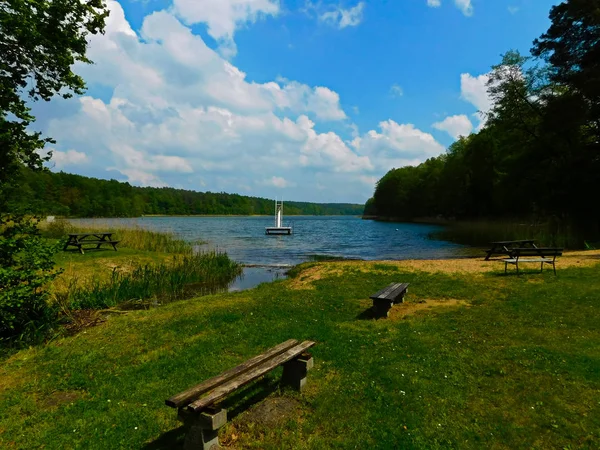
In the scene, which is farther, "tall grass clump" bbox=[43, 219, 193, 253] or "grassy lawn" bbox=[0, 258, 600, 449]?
"tall grass clump" bbox=[43, 219, 193, 253]

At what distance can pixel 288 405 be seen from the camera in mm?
4781

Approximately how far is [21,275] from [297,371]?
18.6ft

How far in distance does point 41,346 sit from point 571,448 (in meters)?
9.03

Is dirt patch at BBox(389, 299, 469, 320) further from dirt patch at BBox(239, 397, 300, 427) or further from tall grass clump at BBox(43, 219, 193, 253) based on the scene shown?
tall grass clump at BBox(43, 219, 193, 253)

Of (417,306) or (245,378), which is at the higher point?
(245,378)

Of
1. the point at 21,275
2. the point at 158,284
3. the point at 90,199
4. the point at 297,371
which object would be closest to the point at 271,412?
the point at 297,371

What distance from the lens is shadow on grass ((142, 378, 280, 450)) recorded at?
13.2 ft

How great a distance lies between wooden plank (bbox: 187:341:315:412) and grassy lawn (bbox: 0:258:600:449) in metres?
0.62

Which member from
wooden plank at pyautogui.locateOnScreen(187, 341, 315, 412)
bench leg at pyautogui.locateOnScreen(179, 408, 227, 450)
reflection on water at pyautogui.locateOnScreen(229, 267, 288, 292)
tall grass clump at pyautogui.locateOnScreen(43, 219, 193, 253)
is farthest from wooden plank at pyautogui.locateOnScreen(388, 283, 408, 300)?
tall grass clump at pyautogui.locateOnScreen(43, 219, 193, 253)

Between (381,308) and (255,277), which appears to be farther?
(255,277)

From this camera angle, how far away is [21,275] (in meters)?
6.77

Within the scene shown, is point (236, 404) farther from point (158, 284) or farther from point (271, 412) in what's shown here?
point (158, 284)

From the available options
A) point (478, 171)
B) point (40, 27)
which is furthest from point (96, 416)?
point (478, 171)

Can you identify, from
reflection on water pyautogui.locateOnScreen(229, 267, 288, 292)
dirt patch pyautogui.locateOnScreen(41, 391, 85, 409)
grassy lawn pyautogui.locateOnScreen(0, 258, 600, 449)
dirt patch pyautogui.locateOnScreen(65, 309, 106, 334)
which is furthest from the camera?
reflection on water pyautogui.locateOnScreen(229, 267, 288, 292)
